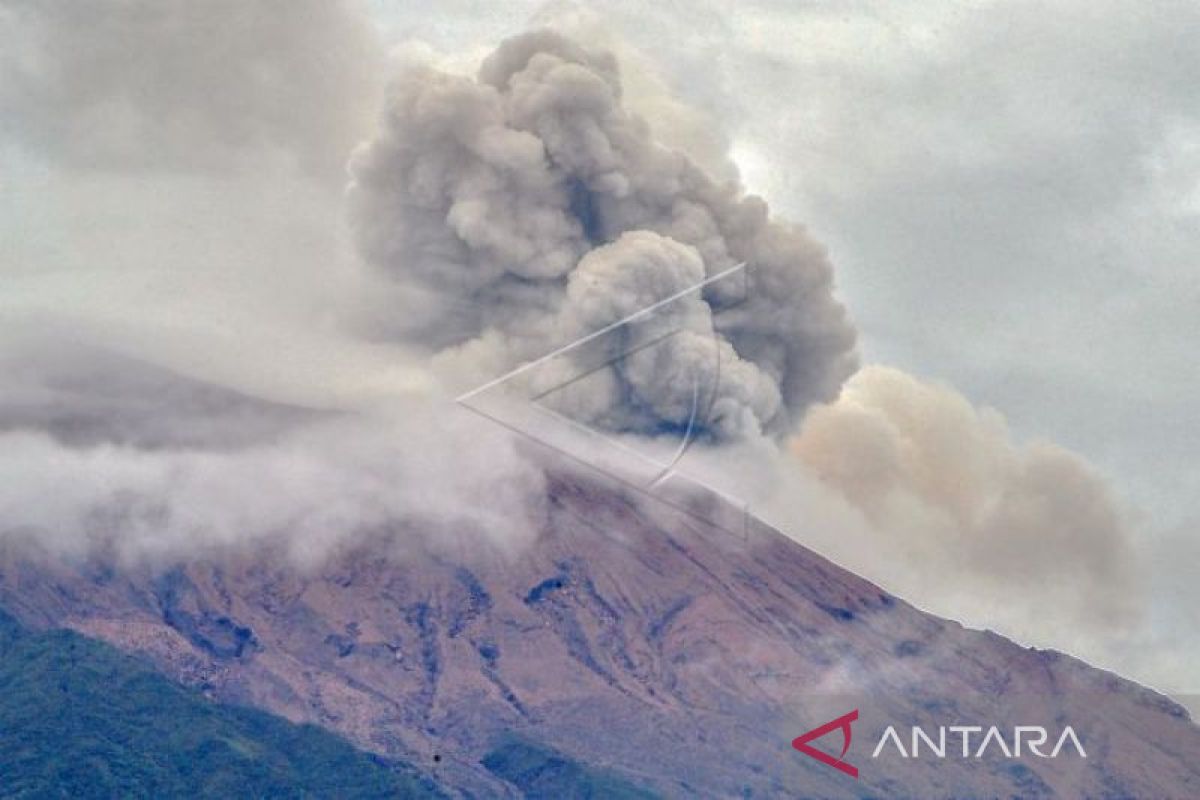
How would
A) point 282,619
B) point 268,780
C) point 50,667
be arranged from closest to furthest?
1. point 268,780
2. point 50,667
3. point 282,619

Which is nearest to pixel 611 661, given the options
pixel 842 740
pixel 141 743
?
pixel 842 740

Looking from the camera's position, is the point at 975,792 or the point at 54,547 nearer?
the point at 975,792

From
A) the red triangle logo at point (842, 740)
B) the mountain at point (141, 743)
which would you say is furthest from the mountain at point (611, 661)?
the mountain at point (141, 743)

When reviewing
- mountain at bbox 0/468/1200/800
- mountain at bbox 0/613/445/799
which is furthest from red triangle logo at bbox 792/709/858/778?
mountain at bbox 0/613/445/799

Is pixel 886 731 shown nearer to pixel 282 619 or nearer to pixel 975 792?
pixel 975 792

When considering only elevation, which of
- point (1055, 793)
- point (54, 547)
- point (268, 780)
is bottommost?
point (268, 780)

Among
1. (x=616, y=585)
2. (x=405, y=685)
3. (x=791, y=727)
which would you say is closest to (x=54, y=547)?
(x=405, y=685)

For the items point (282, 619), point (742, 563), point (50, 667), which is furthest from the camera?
point (742, 563)
